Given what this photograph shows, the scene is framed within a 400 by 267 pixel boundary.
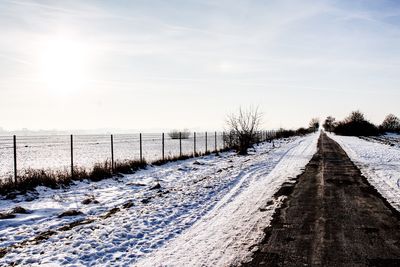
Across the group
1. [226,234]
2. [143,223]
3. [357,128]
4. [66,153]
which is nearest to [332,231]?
[226,234]

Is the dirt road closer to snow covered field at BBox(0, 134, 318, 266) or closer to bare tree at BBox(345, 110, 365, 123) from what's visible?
snow covered field at BBox(0, 134, 318, 266)

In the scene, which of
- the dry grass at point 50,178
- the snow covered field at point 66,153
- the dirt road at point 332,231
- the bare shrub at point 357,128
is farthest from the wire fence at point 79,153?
the bare shrub at point 357,128

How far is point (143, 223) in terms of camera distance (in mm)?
7684

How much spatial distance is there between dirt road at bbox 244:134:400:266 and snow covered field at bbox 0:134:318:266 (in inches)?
15.4

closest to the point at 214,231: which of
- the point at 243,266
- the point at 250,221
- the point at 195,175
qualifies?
the point at 250,221

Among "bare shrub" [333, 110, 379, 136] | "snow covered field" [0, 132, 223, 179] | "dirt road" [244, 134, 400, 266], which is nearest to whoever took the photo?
"dirt road" [244, 134, 400, 266]

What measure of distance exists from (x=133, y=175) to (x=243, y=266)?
10930mm

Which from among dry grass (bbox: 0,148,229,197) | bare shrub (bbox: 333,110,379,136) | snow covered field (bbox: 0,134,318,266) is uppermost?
bare shrub (bbox: 333,110,379,136)

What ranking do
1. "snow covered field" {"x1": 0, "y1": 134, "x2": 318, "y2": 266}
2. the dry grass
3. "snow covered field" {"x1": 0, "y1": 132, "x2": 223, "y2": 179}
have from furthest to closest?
"snow covered field" {"x1": 0, "y1": 132, "x2": 223, "y2": 179} → the dry grass → "snow covered field" {"x1": 0, "y1": 134, "x2": 318, "y2": 266}

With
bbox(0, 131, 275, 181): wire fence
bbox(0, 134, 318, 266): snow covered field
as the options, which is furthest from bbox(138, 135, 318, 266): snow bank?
bbox(0, 131, 275, 181): wire fence

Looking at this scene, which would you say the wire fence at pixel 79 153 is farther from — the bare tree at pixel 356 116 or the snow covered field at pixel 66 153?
the bare tree at pixel 356 116

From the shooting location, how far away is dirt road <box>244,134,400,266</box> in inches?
212

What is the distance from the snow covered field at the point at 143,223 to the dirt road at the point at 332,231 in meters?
0.39

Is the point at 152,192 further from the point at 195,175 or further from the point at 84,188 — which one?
the point at 195,175
